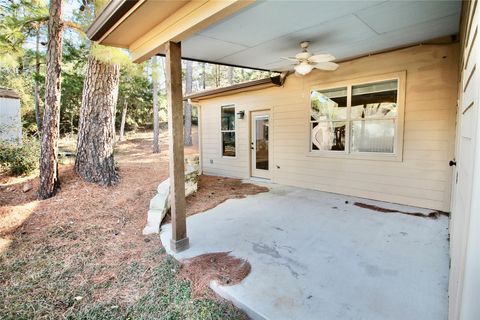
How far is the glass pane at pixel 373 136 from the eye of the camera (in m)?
4.89

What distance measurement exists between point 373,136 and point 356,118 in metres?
0.50

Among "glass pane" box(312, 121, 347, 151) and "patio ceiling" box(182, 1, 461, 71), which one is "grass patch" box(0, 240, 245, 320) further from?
"glass pane" box(312, 121, 347, 151)

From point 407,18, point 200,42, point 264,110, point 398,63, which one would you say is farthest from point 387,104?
point 200,42

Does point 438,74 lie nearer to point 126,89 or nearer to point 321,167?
point 321,167

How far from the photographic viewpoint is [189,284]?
244 cm

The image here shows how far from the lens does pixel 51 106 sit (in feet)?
14.8

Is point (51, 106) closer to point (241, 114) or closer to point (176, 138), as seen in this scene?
point (176, 138)

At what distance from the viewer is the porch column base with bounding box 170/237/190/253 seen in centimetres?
302

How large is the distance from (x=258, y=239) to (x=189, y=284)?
3.95 ft

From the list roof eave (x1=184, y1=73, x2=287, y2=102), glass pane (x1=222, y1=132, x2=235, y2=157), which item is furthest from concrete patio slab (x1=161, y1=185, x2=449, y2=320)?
glass pane (x1=222, y1=132, x2=235, y2=157)

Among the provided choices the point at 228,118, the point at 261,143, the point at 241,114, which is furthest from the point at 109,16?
the point at 228,118

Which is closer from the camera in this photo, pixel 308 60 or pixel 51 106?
pixel 308 60

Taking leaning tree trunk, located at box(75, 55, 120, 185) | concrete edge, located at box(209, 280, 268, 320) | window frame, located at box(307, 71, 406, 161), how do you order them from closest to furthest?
concrete edge, located at box(209, 280, 268, 320)
window frame, located at box(307, 71, 406, 161)
leaning tree trunk, located at box(75, 55, 120, 185)

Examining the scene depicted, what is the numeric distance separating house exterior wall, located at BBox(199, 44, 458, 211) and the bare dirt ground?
8.37 ft
